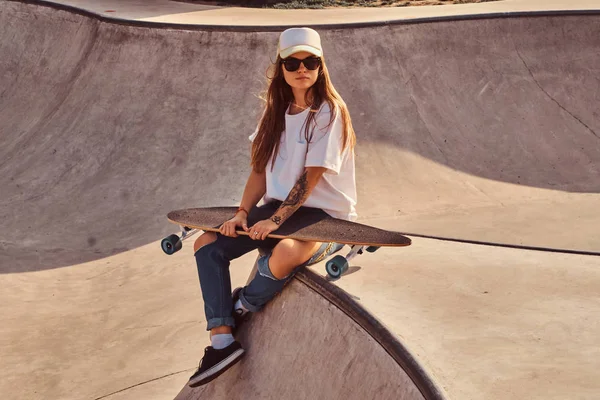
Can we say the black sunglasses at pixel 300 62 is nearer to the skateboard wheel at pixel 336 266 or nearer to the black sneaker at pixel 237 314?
the skateboard wheel at pixel 336 266

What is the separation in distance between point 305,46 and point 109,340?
347 centimetres

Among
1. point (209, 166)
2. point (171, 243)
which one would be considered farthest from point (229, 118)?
point (171, 243)

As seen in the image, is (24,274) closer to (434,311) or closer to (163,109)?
(163,109)

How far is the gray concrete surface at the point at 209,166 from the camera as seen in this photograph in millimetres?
5910

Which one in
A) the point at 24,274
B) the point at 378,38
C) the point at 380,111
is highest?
the point at 378,38

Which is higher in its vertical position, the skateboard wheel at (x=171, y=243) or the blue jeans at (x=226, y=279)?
the skateboard wheel at (x=171, y=243)

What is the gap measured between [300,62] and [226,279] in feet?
3.86

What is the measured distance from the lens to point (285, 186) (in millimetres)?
4262

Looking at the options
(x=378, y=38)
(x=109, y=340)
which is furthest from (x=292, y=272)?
(x=378, y=38)

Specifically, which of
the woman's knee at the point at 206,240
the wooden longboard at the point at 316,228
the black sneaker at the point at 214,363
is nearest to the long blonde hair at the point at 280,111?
the wooden longboard at the point at 316,228

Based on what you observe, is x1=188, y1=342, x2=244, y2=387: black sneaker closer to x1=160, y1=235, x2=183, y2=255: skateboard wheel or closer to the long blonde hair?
x1=160, y1=235, x2=183, y2=255: skateboard wheel

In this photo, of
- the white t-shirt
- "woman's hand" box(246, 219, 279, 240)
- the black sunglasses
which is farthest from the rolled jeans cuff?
the black sunglasses

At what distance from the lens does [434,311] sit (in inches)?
161

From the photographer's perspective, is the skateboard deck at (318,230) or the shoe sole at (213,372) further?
the shoe sole at (213,372)
